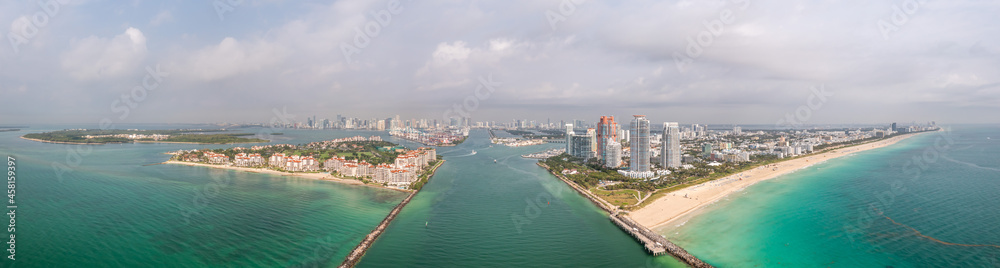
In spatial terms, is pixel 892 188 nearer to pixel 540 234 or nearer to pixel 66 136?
pixel 540 234

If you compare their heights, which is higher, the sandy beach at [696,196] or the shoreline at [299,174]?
the shoreline at [299,174]

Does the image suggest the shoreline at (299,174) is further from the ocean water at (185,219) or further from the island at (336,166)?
the ocean water at (185,219)

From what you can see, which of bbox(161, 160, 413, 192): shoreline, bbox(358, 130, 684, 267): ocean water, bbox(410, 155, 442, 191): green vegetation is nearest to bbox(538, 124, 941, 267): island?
bbox(358, 130, 684, 267): ocean water

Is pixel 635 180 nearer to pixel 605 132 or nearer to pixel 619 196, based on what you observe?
pixel 619 196

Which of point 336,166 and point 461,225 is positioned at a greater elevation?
point 336,166

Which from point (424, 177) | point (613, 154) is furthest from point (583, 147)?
point (424, 177)
